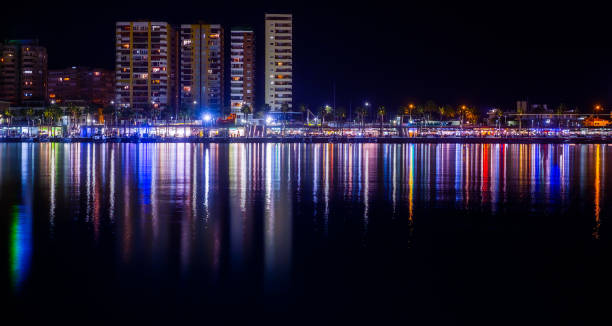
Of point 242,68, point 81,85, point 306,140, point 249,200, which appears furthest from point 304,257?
point 81,85

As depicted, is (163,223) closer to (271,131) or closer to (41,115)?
(271,131)

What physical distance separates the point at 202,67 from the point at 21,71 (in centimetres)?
4337

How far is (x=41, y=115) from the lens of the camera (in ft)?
409

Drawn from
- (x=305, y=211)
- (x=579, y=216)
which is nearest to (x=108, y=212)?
(x=305, y=211)

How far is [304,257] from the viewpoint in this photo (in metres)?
11.8

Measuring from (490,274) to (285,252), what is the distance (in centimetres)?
349

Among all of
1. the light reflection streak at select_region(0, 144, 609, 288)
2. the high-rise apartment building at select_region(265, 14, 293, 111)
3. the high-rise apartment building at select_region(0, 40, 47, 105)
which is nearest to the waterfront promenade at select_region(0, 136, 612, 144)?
the high-rise apartment building at select_region(265, 14, 293, 111)

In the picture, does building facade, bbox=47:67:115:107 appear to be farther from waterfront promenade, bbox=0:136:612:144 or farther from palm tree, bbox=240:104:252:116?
waterfront promenade, bbox=0:136:612:144

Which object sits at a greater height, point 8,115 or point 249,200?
point 8,115

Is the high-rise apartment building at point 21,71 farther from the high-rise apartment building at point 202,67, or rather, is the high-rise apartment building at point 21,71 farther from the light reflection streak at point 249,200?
the light reflection streak at point 249,200

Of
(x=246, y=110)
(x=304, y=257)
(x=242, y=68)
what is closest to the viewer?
(x=304, y=257)

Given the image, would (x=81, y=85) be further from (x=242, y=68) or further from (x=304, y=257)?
(x=304, y=257)

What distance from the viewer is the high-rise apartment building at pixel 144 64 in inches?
4916

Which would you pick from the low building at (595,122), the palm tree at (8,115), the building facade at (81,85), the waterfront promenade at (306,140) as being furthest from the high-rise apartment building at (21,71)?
the low building at (595,122)
